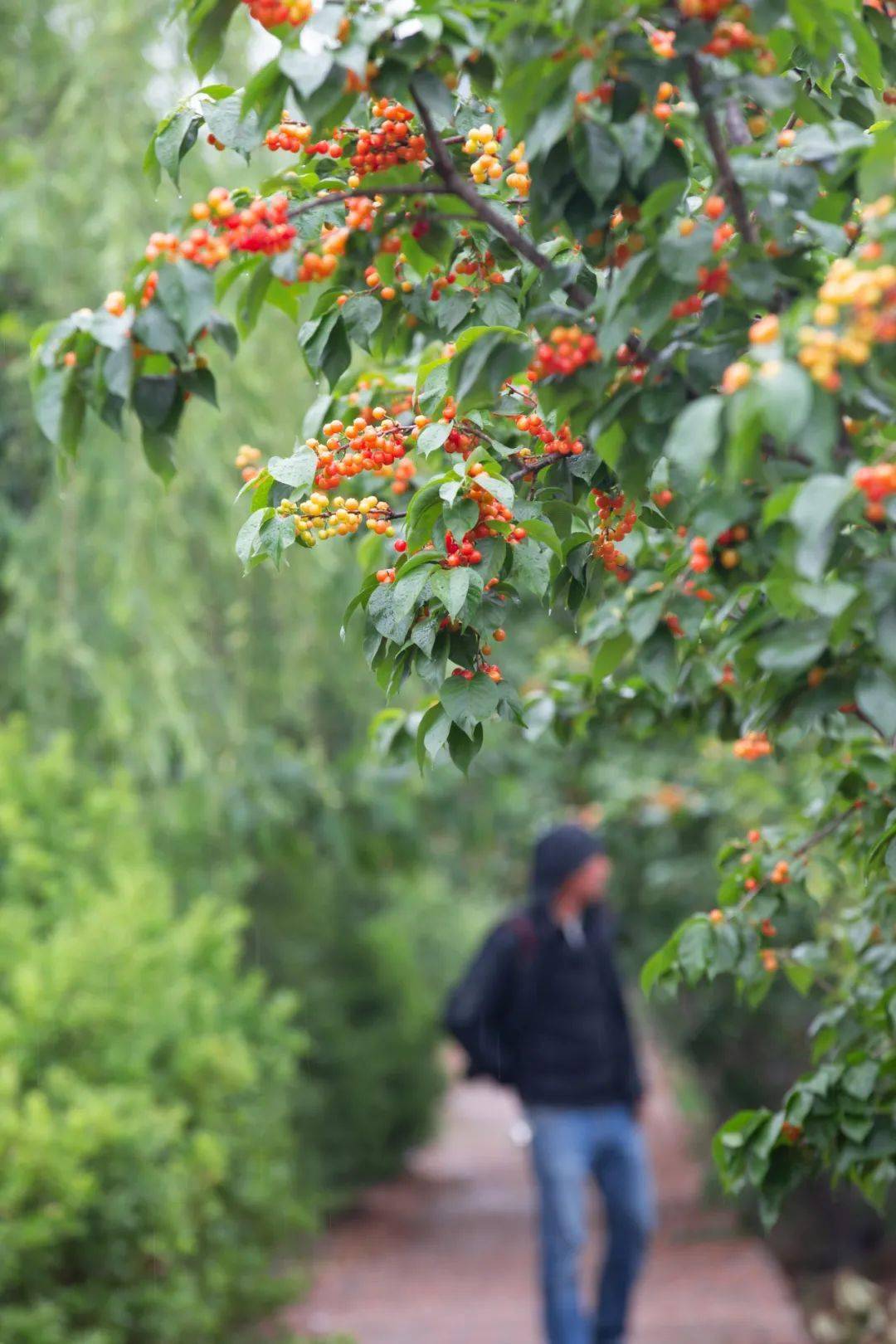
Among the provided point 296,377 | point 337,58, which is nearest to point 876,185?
point 337,58

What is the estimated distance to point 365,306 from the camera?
1.83m

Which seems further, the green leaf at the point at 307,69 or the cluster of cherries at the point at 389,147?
the cluster of cherries at the point at 389,147

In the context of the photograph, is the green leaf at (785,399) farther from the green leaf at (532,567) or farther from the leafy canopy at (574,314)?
the green leaf at (532,567)

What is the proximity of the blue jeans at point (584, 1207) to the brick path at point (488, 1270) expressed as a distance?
4.19 feet

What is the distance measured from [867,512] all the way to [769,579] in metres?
0.11

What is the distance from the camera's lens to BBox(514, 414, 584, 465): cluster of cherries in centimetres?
184

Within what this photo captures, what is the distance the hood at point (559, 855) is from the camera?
5.09m

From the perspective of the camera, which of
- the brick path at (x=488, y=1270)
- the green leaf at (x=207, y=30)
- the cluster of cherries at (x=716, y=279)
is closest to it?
the cluster of cherries at (x=716, y=279)

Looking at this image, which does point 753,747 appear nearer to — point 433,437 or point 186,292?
point 433,437

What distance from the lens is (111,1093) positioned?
4.16m

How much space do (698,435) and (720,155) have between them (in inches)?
16.7

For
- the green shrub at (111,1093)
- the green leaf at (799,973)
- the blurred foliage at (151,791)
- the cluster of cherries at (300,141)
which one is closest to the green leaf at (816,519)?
the cluster of cherries at (300,141)

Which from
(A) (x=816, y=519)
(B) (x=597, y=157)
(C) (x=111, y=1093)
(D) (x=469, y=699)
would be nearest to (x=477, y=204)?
(B) (x=597, y=157)

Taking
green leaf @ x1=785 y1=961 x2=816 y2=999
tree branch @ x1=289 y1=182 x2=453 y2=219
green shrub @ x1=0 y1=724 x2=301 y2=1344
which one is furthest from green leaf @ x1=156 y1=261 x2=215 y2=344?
green shrub @ x1=0 y1=724 x2=301 y2=1344
